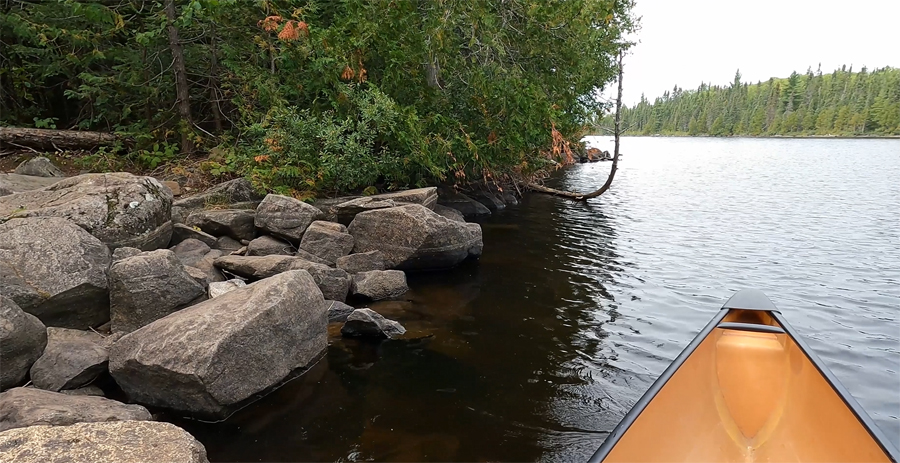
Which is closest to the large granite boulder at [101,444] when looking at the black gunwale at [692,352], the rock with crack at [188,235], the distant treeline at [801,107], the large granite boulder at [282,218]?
the black gunwale at [692,352]

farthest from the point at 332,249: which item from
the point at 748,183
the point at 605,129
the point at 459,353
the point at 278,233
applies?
the point at 748,183

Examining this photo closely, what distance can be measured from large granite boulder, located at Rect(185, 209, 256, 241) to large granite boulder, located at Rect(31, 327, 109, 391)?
3.96 m

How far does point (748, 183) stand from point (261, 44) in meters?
24.4

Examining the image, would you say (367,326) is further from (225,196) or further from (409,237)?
(225,196)

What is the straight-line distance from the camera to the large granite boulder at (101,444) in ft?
9.83

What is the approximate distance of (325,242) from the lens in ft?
29.7

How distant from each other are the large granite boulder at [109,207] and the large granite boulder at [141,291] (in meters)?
1.33

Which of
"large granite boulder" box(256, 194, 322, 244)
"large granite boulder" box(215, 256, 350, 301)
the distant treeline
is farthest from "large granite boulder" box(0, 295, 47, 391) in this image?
the distant treeline

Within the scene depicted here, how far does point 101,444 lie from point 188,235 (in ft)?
20.4

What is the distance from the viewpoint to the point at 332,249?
910 cm

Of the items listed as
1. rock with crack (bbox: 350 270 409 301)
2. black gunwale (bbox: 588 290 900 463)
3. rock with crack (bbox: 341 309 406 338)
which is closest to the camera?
black gunwale (bbox: 588 290 900 463)

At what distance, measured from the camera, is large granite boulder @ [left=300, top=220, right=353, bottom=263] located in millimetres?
9000

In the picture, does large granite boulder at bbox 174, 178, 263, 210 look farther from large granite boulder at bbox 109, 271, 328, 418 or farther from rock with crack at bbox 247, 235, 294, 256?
large granite boulder at bbox 109, 271, 328, 418

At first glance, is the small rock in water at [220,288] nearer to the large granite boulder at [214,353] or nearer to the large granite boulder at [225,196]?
the large granite boulder at [214,353]
